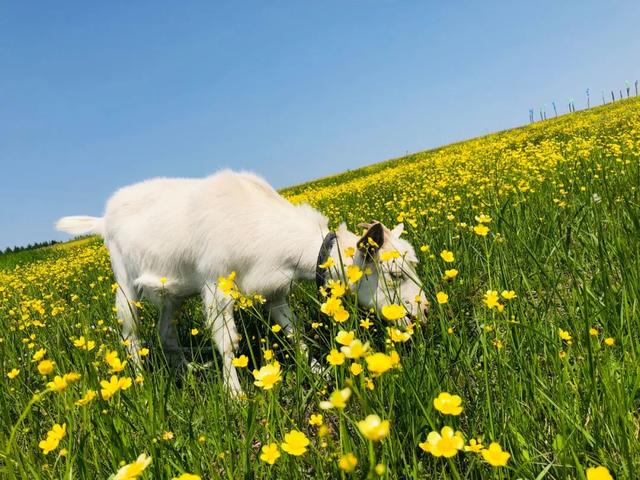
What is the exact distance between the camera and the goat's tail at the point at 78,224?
604cm

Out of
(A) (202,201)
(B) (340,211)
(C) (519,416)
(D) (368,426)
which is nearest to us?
(D) (368,426)

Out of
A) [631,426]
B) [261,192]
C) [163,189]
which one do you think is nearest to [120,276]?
[163,189]

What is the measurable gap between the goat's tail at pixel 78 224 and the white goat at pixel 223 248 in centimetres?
98

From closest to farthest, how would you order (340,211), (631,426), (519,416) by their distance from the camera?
(631,426) < (519,416) < (340,211)

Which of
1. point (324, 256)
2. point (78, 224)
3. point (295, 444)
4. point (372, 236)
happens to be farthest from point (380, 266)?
point (78, 224)

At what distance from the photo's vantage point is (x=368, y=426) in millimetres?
709

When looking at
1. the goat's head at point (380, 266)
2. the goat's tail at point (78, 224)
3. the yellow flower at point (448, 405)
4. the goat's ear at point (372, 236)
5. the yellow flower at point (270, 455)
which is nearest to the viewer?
the yellow flower at point (448, 405)

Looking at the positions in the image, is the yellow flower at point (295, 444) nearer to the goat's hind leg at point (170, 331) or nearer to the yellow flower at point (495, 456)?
the yellow flower at point (495, 456)

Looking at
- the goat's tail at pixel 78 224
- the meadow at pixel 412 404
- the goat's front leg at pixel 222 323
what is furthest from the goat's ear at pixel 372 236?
the goat's tail at pixel 78 224

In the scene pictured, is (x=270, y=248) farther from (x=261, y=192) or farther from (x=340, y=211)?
(x=340, y=211)

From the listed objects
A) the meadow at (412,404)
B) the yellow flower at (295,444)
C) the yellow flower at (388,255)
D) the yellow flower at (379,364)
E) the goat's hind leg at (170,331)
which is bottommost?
the goat's hind leg at (170,331)

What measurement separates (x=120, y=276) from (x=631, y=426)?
4860 mm

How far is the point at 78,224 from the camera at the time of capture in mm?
6176

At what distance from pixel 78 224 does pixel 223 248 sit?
3267mm
